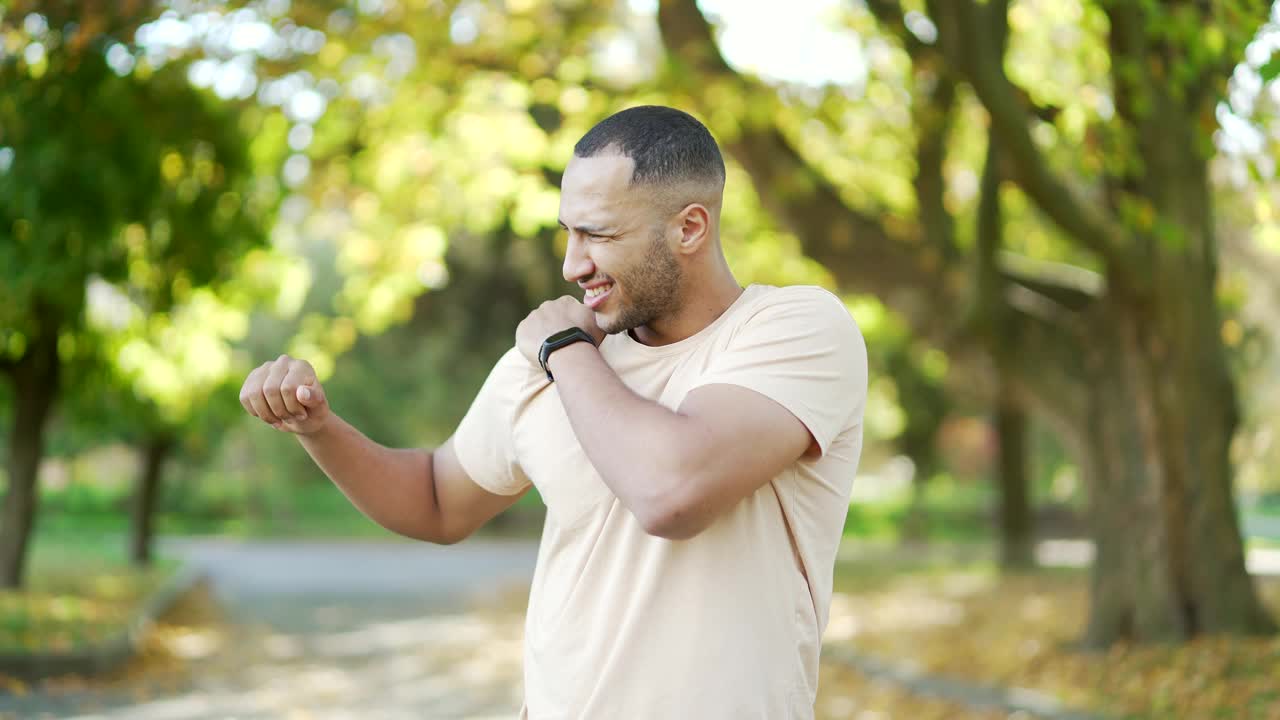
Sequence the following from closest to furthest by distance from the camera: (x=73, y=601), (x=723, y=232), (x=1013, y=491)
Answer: (x=73, y=601) → (x=723, y=232) → (x=1013, y=491)

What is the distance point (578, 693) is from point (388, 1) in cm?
950

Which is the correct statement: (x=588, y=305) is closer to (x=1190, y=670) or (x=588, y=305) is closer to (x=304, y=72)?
(x=1190, y=670)

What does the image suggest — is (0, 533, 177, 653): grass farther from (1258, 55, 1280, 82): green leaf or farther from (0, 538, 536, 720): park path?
(1258, 55, 1280, 82): green leaf

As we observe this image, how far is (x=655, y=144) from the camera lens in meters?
2.34

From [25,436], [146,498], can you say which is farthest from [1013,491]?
[25,436]

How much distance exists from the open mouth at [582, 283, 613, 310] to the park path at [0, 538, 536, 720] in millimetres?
7622

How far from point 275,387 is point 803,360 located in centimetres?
91

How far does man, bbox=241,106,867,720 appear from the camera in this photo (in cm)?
217

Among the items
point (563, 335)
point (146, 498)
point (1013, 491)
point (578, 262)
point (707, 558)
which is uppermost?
point (578, 262)

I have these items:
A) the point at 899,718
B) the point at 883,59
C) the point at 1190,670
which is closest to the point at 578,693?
the point at 899,718

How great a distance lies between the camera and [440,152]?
1262 centimetres

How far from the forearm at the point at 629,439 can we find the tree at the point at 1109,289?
6641mm

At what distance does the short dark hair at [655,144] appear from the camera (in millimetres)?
2334

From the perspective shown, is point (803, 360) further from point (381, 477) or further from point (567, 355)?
point (381, 477)
